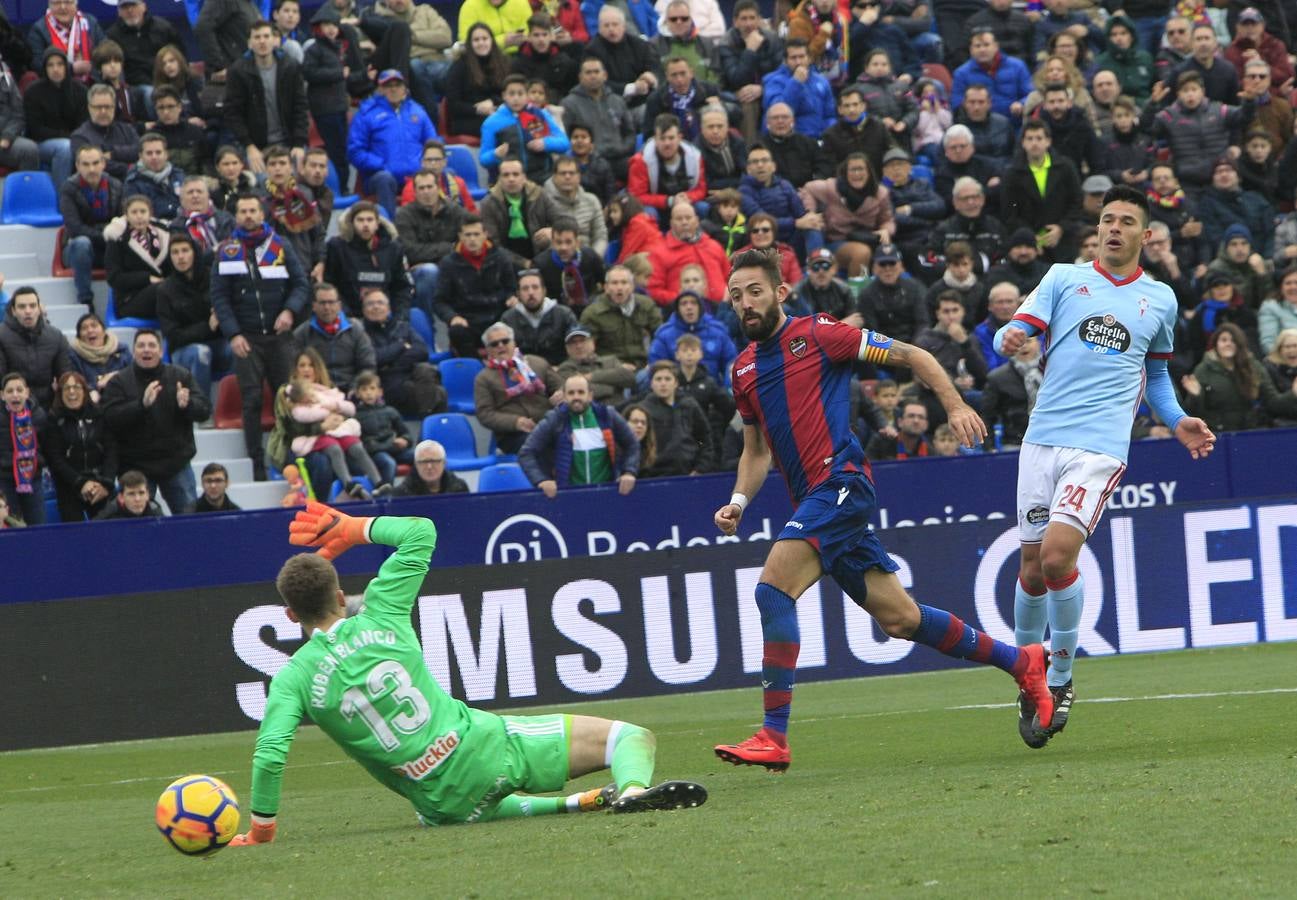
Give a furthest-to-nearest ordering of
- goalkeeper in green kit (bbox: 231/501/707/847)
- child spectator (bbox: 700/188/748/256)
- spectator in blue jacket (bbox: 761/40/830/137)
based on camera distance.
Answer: spectator in blue jacket (bbox: 761/40/830/137) → child spectator (bbox: 700/188/748/256) → goalkeeper in green kit (bbox: 231/501/707/847)

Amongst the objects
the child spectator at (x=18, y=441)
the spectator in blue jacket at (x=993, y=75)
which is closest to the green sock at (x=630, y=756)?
the child spectator at (x=18, y=441)

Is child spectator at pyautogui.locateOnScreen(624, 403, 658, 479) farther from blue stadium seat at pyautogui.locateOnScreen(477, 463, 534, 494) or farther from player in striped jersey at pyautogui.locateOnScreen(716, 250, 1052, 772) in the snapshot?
player in striped jersey at pyautogui.locateOnScreen(716, 250, 1052, 772)

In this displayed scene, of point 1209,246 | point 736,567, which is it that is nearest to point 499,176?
point 736,567

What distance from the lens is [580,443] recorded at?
1634 centimetres

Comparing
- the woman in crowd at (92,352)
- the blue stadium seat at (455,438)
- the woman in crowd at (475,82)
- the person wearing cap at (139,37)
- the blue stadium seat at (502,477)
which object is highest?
the person wearing cap at (139,37)

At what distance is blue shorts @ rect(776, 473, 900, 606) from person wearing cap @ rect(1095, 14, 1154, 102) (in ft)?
49.6

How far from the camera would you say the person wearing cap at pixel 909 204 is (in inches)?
783

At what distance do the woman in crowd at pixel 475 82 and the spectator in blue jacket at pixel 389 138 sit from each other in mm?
976

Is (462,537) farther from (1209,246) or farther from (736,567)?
(1209,246)

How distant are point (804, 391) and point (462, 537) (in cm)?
730

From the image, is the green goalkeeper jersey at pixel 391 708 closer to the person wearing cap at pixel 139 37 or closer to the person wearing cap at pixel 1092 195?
the person wearing cap at pixel 139 37

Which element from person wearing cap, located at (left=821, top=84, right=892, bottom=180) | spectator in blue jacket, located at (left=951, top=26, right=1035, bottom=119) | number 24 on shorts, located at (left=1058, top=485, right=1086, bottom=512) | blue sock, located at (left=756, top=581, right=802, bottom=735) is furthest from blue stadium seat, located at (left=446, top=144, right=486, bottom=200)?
blue sock, located at (left=756, top=581, right=802, bottom=735)

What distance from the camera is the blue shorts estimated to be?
8484 mm

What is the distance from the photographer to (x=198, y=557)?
15.0 m
